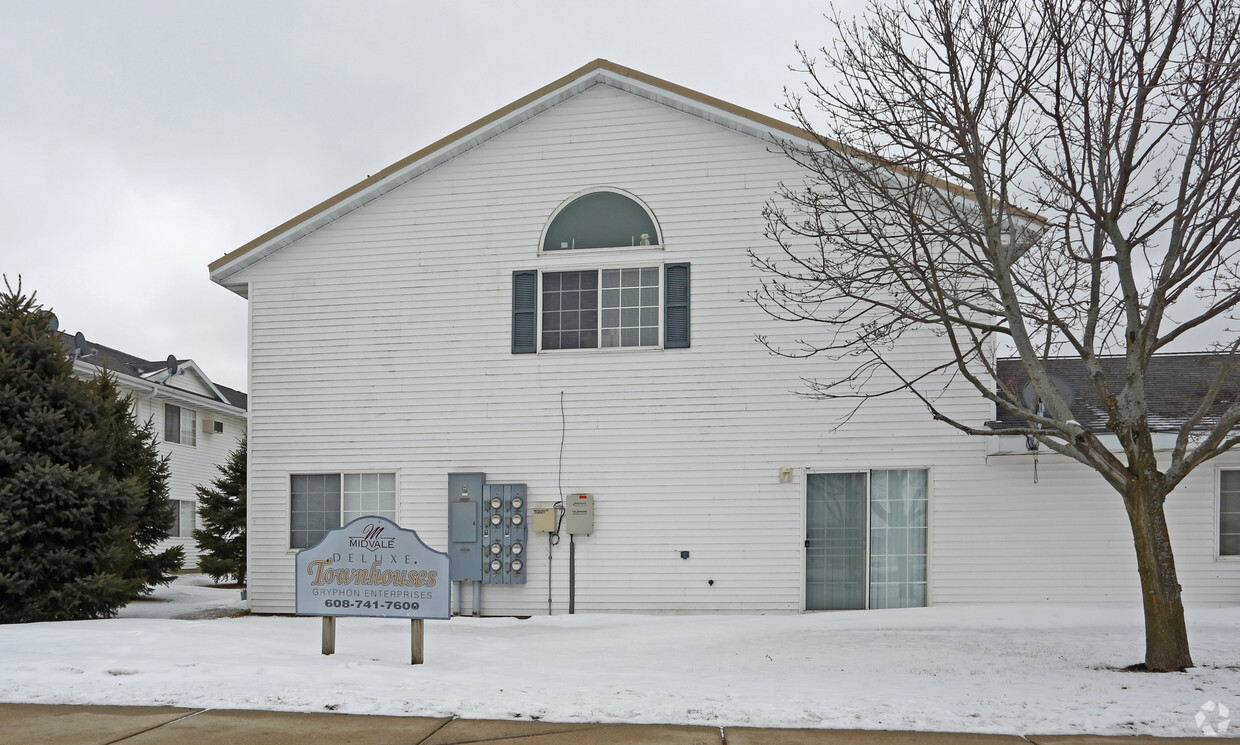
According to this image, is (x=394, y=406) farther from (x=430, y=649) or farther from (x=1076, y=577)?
(x=1076, y=577)

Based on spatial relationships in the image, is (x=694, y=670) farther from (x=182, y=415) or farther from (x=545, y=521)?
(x=182, y=415)

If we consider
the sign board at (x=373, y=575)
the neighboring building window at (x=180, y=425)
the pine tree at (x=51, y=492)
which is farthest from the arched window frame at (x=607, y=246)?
the neighboring building window at (x=180, y=425)

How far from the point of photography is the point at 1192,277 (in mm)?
9242

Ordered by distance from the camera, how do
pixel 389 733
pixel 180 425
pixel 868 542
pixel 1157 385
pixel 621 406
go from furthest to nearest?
pixel 180 425 → pixel 1157 385 → pixel 621 406 → pixel 868 542 → pixel 389 733

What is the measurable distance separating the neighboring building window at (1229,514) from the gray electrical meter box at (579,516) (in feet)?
27.8

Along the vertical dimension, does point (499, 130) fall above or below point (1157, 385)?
above

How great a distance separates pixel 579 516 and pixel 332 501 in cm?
390

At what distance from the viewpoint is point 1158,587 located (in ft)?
29.1

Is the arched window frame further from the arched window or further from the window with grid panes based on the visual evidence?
the window with grid panes

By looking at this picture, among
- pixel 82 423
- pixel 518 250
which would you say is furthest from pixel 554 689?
pixel 82 423

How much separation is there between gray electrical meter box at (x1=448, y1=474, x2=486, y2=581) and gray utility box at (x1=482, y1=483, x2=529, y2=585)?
0.09 m

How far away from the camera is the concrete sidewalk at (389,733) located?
6668mm

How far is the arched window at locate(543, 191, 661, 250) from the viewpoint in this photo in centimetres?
1442

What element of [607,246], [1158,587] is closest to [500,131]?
[607,246]
